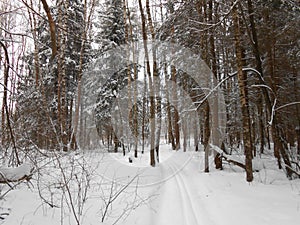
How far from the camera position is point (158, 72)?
48.7 ft

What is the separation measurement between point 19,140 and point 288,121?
35.6ft

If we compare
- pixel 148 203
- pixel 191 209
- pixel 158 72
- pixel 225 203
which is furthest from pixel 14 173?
pixel 158 72

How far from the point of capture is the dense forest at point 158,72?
3.61 meters

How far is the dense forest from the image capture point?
361 centimetres

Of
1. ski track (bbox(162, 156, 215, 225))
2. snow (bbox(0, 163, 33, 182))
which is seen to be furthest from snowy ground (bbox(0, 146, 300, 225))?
snow (bbox(0, 163, 33, 182))

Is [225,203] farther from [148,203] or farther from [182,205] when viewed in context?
[148,203]

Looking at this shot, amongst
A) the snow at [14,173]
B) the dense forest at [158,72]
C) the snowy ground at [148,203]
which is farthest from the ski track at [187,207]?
the snow at [14,173]

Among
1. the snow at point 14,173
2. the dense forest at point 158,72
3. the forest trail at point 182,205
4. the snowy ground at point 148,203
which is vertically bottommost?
the forest trail at point 182,205

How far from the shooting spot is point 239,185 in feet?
22.4

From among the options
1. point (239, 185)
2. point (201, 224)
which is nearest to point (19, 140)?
point (201, 224)

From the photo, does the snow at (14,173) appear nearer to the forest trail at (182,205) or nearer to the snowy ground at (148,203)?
the snowy ground at (148,203)

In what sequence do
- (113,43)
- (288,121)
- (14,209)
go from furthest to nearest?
1. (113,43)
2. (288,121)
3. (14,209)

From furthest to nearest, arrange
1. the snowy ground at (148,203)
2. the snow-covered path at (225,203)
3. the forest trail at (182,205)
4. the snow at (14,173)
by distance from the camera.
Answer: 1. the forest trail at (182,205)
2. the snow-covered path at (225,203)
3. the snowy ground at (148,203)
4. the snow at (14,173)

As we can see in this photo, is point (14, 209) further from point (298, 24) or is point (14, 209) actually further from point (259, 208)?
point (298, 24)
